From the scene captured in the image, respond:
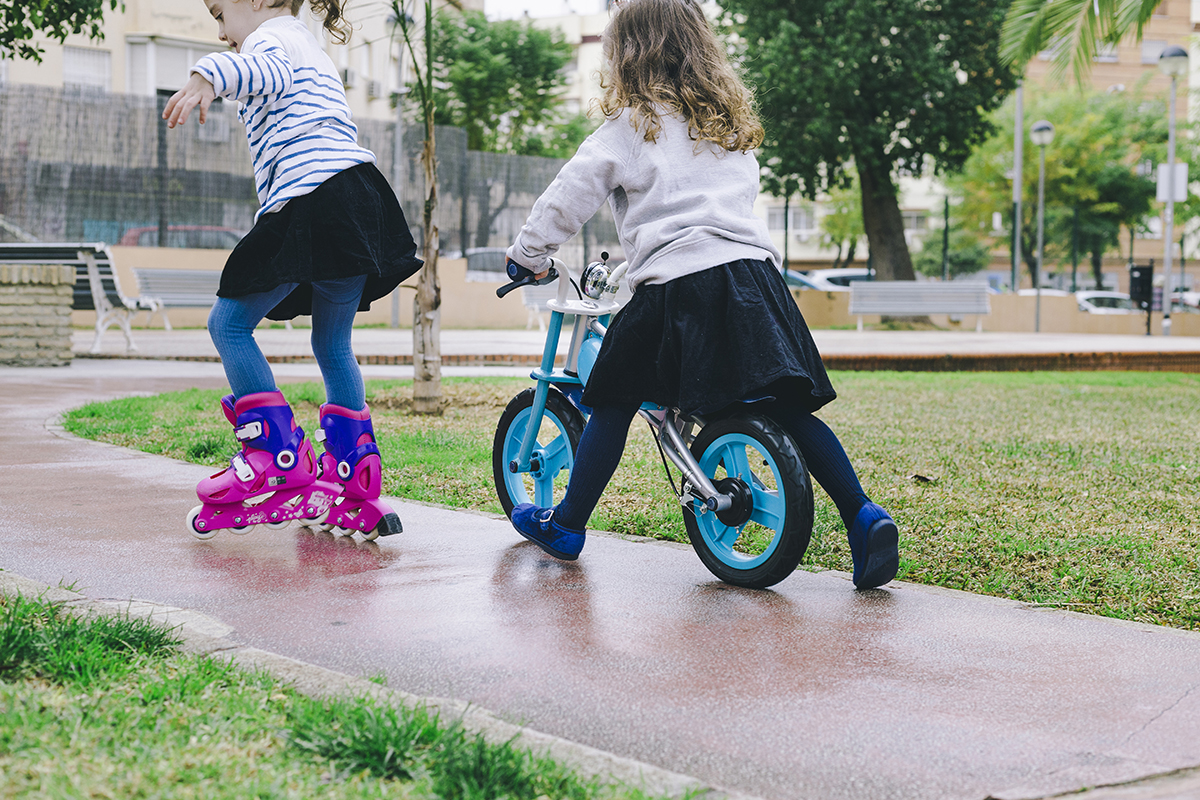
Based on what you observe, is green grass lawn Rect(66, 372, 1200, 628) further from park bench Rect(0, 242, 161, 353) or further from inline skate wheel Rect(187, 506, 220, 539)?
park bench Rect(0, 242, 161, 353)

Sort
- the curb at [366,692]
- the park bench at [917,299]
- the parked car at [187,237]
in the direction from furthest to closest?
the park bench at [917,299] → the parked car at [187,237] → the curb at [366,692]

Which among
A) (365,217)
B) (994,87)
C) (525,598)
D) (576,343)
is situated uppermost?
(994,87)

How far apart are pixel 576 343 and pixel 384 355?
936 cm

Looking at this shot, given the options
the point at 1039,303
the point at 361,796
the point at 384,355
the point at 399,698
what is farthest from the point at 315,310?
the point at 1039,303

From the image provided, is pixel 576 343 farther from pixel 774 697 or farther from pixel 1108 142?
pixel 1108 142

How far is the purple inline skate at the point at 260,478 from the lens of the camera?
12.8 ft

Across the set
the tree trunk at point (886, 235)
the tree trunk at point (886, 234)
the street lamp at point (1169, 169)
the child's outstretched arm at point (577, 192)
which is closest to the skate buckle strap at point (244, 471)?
the child's outstretched arm at point (577, 192)

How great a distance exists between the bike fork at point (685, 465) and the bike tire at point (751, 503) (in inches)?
1.3

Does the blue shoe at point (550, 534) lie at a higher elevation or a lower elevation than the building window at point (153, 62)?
lower

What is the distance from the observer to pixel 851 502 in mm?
3447

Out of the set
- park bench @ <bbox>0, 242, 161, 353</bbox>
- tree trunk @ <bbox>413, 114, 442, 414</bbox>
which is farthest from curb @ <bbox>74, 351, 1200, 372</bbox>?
tree trunk @ <bbox>413, 114, 442, 414</bbox>

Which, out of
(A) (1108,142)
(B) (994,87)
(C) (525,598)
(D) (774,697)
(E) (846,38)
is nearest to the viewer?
(D) (774,697)

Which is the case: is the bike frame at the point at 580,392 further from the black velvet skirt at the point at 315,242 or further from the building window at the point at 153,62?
the building window at the point at 153,62

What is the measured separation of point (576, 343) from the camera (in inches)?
155
